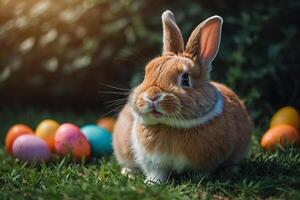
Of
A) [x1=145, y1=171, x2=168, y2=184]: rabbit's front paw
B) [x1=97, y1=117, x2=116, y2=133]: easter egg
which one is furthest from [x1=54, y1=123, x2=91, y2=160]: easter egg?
[x1=145, y1=171, x2=168, y2=184]: rabbit's front paw

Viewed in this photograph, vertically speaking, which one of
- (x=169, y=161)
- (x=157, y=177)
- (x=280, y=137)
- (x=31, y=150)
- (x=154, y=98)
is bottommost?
(x=280, y=137)

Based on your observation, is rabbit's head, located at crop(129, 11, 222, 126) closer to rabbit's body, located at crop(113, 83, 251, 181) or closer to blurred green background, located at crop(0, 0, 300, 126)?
A: rabbit's body, located at crop(113, 83, 251, 181)

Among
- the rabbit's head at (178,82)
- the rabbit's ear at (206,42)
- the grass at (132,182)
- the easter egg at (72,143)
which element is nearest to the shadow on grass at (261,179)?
the grass at (132,182)

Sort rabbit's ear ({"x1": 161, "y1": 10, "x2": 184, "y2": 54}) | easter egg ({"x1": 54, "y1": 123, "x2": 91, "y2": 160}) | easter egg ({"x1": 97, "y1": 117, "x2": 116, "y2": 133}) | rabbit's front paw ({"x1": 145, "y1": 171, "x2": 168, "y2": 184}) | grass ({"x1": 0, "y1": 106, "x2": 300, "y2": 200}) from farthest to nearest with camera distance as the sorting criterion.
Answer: easter egg ({"x1": 97, "y1": 117, "x2": 116, "y2": 133}) → easter egg ({"x1": 54, "y1": 123, "x2": 91, "y2": 160}) → rabbit's ear ({"x1": 161, "y1": 10, "x2": 184, "y2": 54}) → rabbit's front paw ({"x1": 145, "y1": 171, "x2": 168, "y2": 184}) → grass ({"x1": 0, "y1": 106, "x2": 300, "y2": 200})

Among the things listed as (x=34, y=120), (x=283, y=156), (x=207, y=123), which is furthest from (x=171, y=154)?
(x=34, y=120)

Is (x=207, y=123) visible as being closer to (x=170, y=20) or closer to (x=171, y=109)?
(x=171, y=109)

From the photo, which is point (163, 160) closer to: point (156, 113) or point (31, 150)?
point (156, 113)

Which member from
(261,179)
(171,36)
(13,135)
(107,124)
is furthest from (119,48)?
(261,179)
